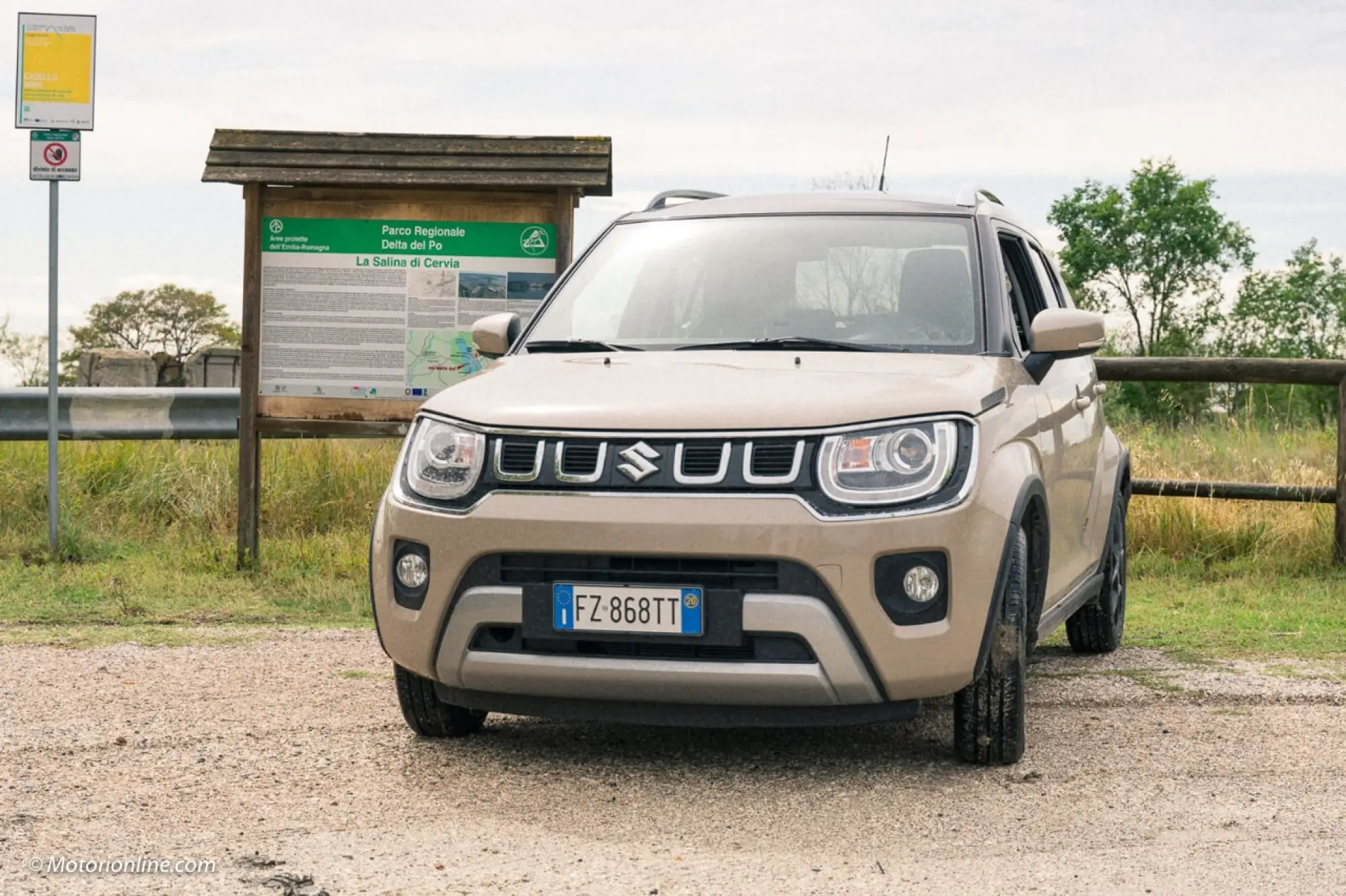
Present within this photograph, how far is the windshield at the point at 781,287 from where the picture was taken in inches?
209

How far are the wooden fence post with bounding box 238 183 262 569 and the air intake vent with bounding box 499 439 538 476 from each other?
16.9ft

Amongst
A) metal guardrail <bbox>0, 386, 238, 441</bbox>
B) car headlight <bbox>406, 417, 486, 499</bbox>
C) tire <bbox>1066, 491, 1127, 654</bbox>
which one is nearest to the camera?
car headlight <bbox>406, 417, 486, 499</bbox>

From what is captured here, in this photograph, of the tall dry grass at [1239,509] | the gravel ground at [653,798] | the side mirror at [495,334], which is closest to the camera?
the gravel ground at [653,798]

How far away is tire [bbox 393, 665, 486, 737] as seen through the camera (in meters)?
4.99

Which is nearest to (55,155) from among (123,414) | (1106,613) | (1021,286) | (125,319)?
(123,414)

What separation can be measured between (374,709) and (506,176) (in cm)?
442

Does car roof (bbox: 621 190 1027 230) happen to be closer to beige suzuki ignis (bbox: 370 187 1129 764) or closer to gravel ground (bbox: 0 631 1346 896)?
beige suzuki ignis (bbox: 370 187 1129 764)

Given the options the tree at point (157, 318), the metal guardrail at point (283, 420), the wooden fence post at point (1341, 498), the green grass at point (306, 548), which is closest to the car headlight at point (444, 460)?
the green grass at point (306, 548)

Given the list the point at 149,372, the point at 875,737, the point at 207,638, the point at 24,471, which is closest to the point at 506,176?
the point at 207,638

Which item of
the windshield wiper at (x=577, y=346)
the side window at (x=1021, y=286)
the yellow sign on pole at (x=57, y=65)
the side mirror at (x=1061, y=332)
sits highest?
the yellow sign on pole at (x=57, y=65)

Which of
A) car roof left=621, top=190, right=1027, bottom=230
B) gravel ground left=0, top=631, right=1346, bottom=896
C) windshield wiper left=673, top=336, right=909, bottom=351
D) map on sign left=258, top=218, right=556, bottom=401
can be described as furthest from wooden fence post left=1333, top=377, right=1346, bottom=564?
windshield wiper left=673, top=336, right=909, bottom=351

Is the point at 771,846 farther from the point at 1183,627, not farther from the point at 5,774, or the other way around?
the point at 1183,627

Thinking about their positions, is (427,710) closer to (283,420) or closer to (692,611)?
(692,611)

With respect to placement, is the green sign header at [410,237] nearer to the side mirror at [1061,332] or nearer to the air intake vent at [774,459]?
the side mirror at [1061,332]
